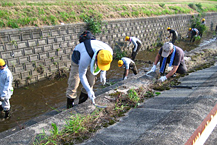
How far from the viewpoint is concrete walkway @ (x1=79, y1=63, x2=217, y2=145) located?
211 cm

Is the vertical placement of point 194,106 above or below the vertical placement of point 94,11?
below

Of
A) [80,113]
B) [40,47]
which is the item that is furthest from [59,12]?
[80,113]

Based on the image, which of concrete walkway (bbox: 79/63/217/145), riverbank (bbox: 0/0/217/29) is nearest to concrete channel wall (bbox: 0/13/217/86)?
riverbank (bbox: 0/0/217/29)

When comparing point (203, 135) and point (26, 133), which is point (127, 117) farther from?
point (203, 135)

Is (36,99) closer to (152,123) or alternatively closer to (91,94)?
(91,94)

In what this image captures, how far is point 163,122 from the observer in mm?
2482

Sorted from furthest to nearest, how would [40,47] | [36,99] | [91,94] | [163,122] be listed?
1. [40,47]
2. [36,99]
3. [91,94]
4. [163,122]

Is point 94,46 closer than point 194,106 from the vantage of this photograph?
No

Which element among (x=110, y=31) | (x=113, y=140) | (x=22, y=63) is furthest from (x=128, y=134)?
(x=110, y=31)

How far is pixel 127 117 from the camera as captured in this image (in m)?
3.06

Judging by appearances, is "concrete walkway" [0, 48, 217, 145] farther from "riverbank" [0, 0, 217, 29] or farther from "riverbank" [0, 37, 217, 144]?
"riverbank" [0, 0, 217, 29]

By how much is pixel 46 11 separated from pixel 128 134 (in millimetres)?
7118

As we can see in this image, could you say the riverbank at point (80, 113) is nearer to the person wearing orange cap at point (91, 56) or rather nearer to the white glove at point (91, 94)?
the white glove at point (91, 94)

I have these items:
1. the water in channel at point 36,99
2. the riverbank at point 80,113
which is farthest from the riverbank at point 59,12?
the riverbank at point 80,113
